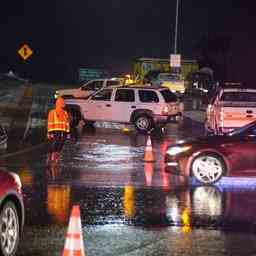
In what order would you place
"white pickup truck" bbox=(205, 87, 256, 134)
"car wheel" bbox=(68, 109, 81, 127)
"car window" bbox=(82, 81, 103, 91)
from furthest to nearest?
"car window" bbox=(82, 81, 103, 91) → "car wheel" bbox=(68, 109, 81, 127) → "white pickup truck" bbox=(205, 87, 256, 134)

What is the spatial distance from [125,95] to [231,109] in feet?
21.5

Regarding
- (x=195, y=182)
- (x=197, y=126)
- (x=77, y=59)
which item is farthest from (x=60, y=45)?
(x=195, y=182)

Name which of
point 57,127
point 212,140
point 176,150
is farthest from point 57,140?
point 212,140

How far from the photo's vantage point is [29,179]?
45.5 feet

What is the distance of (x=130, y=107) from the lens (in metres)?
26.6

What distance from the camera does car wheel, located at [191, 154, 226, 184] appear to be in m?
13.1

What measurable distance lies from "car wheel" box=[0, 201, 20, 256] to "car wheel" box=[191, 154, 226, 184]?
6164 mm

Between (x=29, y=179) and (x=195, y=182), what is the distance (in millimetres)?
3221

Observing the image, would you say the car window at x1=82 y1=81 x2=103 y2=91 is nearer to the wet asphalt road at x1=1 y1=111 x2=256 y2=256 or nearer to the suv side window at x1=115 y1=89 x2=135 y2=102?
the suv side window at x1=115 y1=89 x2=135 y2=102

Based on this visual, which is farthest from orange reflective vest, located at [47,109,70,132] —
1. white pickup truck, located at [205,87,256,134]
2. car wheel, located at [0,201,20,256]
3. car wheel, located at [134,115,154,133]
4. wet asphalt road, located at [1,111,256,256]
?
car wheel, located at [134,115,154,133]

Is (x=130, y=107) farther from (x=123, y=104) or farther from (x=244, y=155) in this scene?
(x=244, y=155)

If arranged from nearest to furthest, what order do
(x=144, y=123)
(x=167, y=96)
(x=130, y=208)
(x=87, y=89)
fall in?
(x=130, y=208) < (x=144, y=123) < (x=167, y=96) < (x=87, y=89)

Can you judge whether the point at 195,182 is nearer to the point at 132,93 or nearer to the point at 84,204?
the point at 84,204

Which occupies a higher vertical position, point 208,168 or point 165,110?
point 165,110
